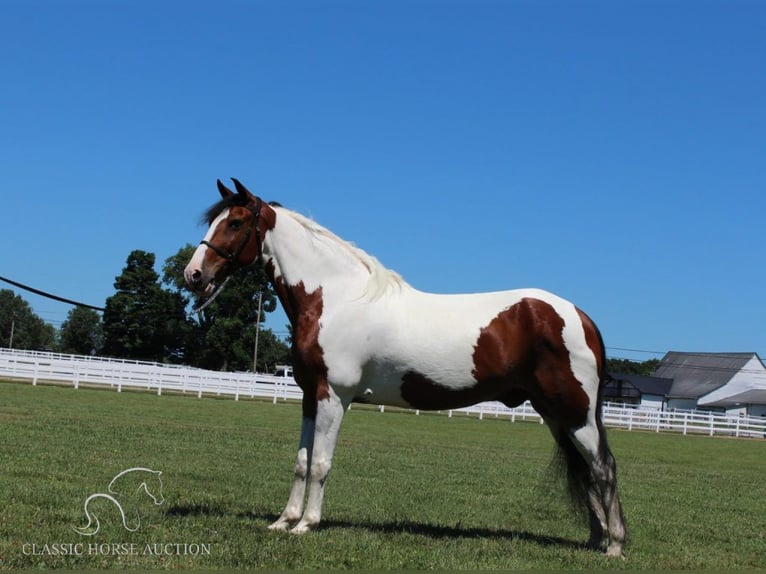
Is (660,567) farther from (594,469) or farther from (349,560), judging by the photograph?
(349,560)

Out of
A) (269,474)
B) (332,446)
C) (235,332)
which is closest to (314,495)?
(332,446)

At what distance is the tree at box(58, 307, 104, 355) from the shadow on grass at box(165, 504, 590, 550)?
10175cm

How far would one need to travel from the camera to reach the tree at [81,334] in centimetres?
10994

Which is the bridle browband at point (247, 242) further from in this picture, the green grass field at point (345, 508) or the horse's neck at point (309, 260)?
the green grass field at point (345, 508)

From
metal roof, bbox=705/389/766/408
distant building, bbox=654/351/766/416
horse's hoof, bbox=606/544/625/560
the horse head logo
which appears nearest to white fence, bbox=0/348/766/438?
the horse head logo

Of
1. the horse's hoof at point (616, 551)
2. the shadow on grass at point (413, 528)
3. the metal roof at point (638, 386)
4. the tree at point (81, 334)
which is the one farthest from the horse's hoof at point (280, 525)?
the tree at point (81, 334)

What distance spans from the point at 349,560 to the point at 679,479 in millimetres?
11620

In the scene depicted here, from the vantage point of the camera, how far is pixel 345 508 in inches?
331

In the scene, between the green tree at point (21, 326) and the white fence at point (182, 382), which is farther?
the green tree at point (21, 326)

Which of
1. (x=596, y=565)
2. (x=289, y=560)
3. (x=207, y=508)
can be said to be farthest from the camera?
(x=207, y=508)

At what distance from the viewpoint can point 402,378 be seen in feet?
22.5

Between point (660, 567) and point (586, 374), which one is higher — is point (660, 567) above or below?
below

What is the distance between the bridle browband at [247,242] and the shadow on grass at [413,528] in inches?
90.1

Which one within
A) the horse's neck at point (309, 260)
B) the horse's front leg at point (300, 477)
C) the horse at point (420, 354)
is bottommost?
the horse's front leg at point (300, 477)
